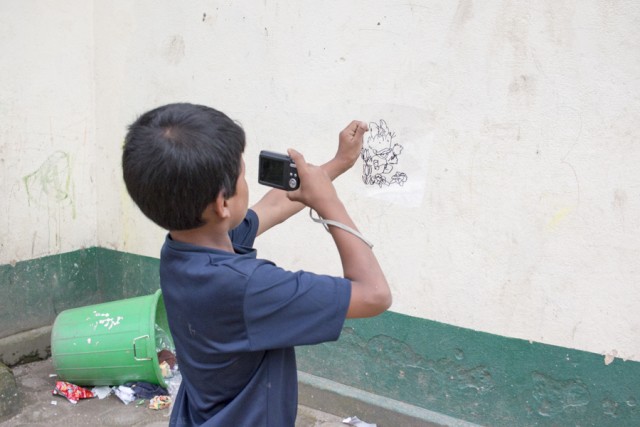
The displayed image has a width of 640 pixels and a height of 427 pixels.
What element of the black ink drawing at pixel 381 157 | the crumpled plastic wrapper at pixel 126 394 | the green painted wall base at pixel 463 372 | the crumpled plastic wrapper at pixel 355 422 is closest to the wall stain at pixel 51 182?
the green painted wall base at pixel 463 372

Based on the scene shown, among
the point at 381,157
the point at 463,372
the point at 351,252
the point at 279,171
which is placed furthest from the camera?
the point at 381,157

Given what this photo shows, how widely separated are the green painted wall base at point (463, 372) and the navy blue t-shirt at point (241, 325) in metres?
1.88

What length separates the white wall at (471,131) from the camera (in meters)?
2.90

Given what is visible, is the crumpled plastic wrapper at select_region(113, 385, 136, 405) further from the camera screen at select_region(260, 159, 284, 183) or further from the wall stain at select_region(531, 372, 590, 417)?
the camera screen at select_region(260, 159, 284, 183)

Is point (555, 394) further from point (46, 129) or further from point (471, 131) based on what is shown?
point (46, 129)

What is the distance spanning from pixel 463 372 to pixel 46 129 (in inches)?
123

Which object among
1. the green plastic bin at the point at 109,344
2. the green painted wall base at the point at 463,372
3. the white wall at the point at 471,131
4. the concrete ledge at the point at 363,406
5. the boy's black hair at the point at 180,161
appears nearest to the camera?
the boy's black hair at the point at 180,161

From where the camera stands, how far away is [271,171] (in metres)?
1.64

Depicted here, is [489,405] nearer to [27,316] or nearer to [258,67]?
[258,67]

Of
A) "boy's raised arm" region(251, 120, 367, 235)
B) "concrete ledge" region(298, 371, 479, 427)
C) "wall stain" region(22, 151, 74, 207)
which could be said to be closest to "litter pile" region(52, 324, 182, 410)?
"concrete ledge" region(298, 371, 479, 427)

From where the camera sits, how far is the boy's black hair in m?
1.41

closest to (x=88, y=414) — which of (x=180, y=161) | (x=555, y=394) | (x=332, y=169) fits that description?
(x=555, y=394)

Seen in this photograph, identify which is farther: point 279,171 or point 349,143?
point 349,143

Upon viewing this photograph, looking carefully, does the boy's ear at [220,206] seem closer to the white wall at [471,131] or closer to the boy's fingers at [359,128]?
the boy's fingers at [359,128]
